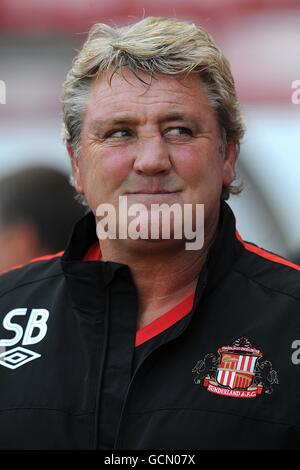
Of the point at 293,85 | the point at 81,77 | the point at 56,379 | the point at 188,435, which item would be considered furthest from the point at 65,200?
the point at 188,435

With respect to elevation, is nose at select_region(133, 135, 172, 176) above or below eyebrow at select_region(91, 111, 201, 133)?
below

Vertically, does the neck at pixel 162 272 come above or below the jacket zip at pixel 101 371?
above

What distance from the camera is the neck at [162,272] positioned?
1888mm

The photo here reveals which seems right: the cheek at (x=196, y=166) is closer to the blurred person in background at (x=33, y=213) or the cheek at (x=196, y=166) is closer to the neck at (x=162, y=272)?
the neck at (x=162, y=272)

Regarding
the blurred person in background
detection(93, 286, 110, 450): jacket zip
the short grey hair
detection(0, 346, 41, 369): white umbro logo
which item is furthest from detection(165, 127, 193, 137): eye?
the blurred person in background

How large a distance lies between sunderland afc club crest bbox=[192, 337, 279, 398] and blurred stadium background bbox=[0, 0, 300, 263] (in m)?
1.16

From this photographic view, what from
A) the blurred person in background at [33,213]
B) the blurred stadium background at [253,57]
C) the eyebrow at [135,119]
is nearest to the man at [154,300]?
the eyebrow at [135,119]

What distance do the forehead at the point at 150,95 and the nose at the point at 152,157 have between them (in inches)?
2.6

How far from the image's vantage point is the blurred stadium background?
284cm

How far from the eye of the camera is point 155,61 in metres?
1.85

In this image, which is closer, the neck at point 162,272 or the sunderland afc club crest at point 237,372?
the sunderland afc club crest at point 237,372

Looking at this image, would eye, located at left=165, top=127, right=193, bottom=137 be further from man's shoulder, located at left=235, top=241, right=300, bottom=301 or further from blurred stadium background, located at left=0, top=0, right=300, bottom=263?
blurred stadium background, located at left=0, top=0, right=300, bottom=263
